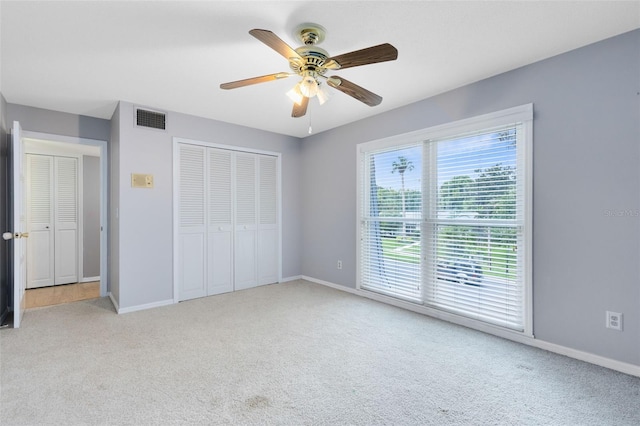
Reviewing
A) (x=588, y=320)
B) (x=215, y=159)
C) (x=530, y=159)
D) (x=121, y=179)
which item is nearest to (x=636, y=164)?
(x=530, y=159)

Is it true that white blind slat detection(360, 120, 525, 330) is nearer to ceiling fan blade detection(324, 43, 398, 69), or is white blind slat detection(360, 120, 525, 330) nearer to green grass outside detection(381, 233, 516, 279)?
green grass outside detection(381, 233, 516, 279)

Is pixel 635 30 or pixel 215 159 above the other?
pixel 635 30

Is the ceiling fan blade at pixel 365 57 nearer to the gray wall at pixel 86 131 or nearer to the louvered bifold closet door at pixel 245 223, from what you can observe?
the louvered bifold closet door at pixel 245 223

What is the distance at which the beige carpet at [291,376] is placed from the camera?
5.78ft

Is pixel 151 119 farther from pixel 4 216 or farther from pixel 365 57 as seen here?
pixel 365 57

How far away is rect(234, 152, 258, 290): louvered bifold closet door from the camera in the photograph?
4527 millimetres

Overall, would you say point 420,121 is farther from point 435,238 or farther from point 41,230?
point 41,230

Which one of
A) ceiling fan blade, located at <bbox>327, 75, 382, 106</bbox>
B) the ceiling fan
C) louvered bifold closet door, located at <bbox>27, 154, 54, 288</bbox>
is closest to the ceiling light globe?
the ceiling fan

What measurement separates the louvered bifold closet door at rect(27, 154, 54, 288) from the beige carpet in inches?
77.4

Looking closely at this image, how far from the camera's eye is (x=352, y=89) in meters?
2.34

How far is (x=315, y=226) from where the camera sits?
498cm

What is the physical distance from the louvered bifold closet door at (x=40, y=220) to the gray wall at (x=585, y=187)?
19.7ft

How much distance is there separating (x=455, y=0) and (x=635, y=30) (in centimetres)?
139

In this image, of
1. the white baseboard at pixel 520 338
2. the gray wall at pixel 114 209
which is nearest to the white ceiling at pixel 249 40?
the gray wall at pixel 114 209
